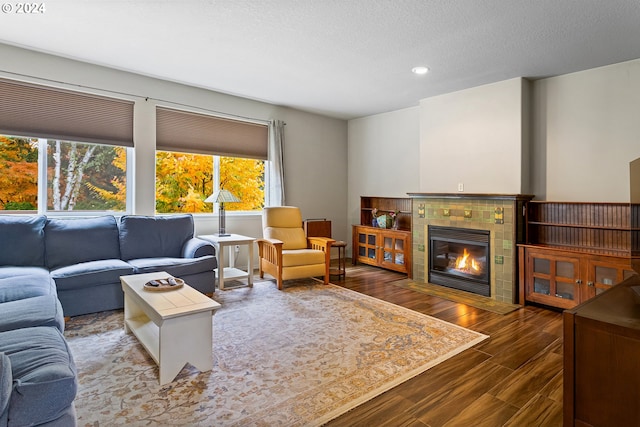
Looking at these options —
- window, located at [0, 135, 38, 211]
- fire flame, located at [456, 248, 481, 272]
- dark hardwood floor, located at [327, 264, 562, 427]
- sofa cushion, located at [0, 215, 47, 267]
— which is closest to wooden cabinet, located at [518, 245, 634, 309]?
dark hardwood floor, located at [327, 264, 562, 427]

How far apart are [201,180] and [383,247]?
2.98 metres

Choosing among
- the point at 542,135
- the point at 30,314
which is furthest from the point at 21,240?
the point at 542,135

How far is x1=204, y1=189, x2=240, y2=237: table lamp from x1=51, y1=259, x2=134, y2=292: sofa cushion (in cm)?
136

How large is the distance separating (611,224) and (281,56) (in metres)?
3.85

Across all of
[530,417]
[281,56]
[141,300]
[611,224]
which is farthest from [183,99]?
[611,224]

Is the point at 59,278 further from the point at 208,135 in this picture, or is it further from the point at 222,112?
the point at 222,112

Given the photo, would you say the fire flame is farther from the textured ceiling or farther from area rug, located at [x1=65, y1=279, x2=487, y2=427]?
the textured ceiling

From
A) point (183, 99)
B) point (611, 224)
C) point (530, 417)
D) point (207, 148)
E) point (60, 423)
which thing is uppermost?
point (183, 99)

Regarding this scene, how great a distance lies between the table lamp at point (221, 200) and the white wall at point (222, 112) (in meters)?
0.30

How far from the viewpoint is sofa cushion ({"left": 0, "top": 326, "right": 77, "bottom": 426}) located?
1.25m

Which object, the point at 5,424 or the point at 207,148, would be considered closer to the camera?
the point at 5,424

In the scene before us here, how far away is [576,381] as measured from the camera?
1.53 m

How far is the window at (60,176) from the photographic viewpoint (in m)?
3.70

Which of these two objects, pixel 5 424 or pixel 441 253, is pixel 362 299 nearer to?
pixel 441 253
